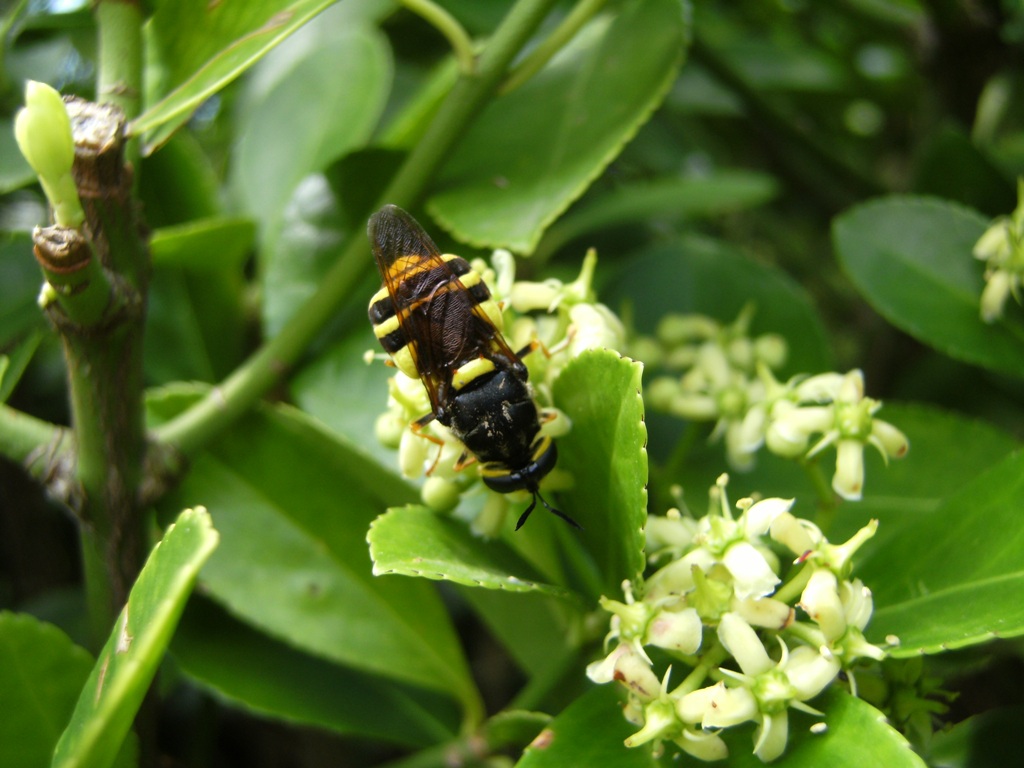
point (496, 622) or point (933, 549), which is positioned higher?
point (933, 549)

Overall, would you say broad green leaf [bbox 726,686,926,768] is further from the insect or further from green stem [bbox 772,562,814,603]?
the insect

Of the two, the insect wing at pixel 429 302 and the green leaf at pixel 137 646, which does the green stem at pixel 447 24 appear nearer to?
the insect wing at pixel 429 302

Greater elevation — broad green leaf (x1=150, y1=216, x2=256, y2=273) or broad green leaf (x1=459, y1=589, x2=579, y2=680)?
broad green leaf (x1=150, y1=216, x2=256, y2=273)

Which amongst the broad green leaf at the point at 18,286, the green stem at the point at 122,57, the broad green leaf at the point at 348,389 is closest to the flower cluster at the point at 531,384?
the broad green leaf at the point at 348,389

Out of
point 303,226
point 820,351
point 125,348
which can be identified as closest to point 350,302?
point 303,226

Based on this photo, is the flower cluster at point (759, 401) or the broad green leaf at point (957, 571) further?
the flower cluster at point (759, 401)

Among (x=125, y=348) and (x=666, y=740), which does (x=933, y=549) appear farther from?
(x=125, y=348)

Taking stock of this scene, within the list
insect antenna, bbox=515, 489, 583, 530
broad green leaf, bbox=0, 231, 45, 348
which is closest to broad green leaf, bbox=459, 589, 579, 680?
insect antenna, bbox=515, 489, 583, 530
